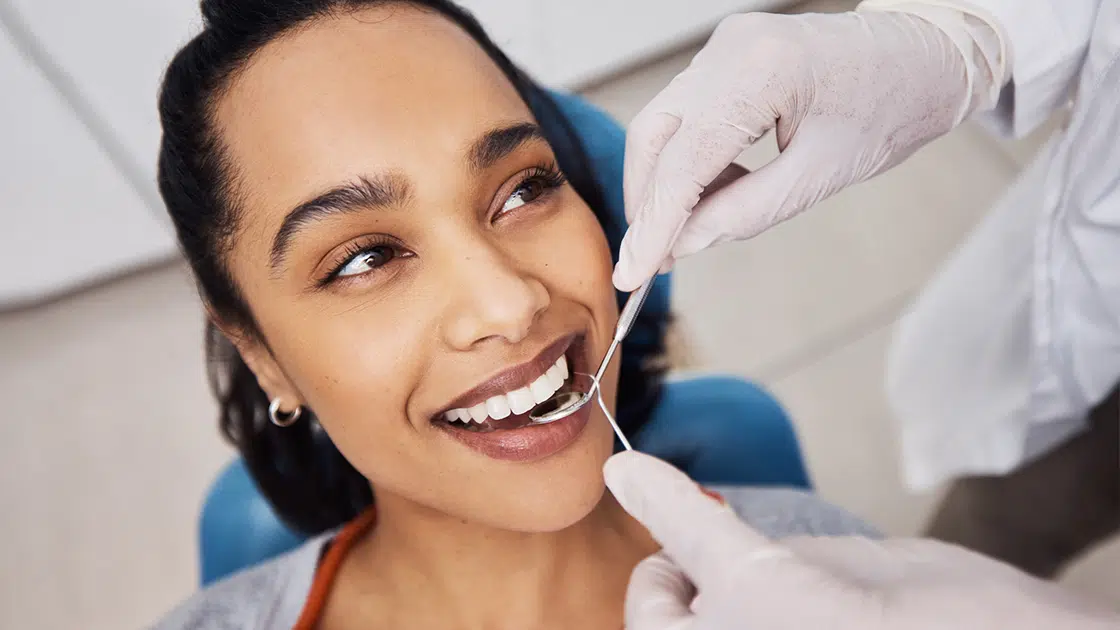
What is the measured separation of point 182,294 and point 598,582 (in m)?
1.50

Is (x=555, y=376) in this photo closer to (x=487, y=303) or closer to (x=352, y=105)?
(x=487, y=303)

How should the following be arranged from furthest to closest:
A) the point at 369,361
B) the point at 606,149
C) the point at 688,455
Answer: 1. the point at 688,455
2. the point at 606,149
3. the point at 369,361

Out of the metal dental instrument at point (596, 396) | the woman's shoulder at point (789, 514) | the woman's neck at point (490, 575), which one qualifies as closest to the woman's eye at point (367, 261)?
the metal dental instrument at point (596, 396)

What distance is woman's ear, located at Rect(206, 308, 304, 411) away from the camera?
0.95 meters

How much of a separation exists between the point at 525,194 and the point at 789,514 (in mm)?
579

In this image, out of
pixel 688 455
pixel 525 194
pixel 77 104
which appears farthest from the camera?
pixel 77 104

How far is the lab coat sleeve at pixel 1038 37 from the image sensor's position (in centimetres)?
94

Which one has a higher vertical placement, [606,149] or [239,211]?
[239,211]

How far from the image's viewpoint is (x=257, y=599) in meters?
1.07

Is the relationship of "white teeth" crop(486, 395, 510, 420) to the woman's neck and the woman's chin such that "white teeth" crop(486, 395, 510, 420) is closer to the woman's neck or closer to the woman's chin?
the woman's chin

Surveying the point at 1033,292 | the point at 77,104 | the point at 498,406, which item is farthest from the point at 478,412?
the point at 77,104

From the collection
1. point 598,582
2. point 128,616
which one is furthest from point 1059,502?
point 128,616

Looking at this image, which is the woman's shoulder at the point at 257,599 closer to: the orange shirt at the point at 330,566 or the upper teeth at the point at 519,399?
the orange shirt at the point at 330,566

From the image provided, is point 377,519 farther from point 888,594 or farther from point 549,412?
point 888,594
